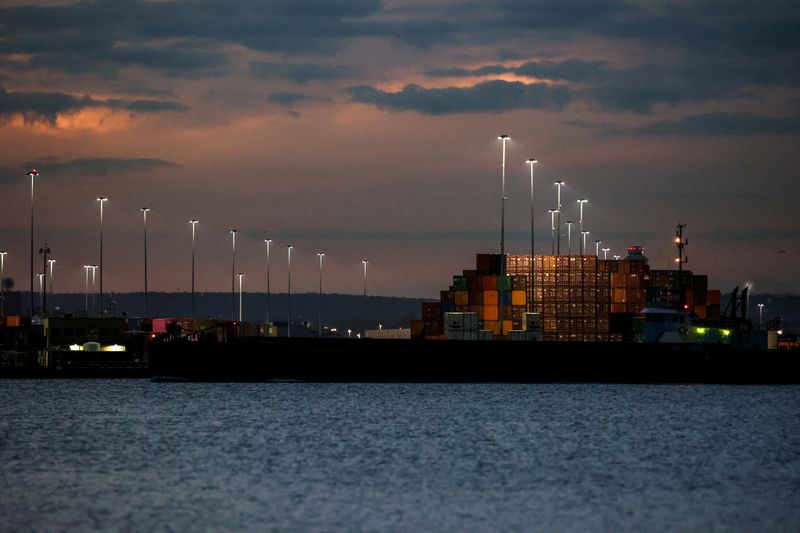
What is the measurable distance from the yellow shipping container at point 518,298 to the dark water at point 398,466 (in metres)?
46.2

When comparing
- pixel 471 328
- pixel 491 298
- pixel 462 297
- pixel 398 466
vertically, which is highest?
pixel 462 297

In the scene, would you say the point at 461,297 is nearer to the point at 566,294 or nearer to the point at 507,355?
the point at 566,294

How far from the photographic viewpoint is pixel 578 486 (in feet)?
148

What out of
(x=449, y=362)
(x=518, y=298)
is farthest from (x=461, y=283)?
(x=449, y=362)

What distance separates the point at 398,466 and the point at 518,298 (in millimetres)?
90546

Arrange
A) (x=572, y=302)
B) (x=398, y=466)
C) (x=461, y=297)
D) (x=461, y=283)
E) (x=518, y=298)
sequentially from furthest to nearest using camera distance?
(x=572, y=302) < (x=461, y=283) < (x=461, y=297) < (x=518, y=298) < (x=398, y=466)

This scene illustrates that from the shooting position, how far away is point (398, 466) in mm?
51094

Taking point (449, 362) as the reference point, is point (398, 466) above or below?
below

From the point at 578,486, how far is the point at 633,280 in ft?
330

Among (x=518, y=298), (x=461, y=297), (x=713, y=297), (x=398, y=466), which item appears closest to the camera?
(x=398, y=466)

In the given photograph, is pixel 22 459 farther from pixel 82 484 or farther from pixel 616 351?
pixel 616 351

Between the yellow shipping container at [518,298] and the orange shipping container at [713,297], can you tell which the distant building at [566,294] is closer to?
the yellow shipping container at [518,298]

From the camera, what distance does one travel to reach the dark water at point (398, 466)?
37.2 meters

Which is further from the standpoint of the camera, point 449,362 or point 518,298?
point 518,298
